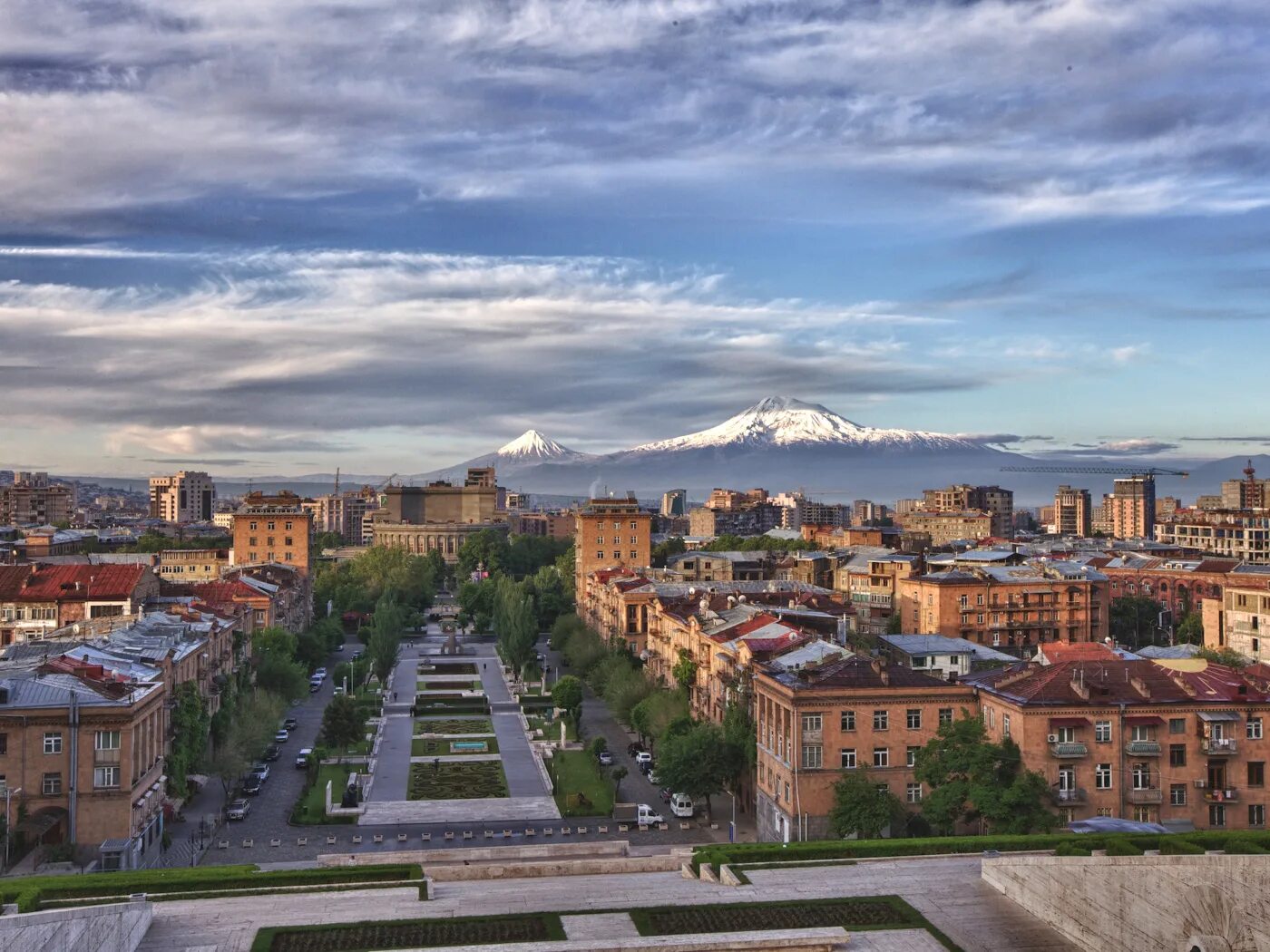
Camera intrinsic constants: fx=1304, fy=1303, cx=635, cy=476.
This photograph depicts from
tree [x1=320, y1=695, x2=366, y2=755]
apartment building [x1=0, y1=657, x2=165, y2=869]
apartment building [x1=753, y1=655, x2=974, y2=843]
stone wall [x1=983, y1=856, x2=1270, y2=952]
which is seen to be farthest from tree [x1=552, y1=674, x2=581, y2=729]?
stone wall [x1=983, y1=856, x2=1270, y2=952]

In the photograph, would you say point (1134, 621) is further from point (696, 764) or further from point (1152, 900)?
point (1152, 900)

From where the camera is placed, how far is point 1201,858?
3156 centimetres

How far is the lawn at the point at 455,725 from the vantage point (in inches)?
3036

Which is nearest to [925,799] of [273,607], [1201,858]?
[1201,858]

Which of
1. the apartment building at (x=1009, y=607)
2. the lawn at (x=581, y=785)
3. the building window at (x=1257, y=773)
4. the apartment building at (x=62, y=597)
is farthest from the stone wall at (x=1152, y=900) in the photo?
the apartment building at (x=62, y=597)

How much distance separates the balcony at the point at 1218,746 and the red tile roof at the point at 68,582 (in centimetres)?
5650

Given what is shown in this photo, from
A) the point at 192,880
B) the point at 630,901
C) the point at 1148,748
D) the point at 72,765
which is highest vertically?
the point at 1148,748

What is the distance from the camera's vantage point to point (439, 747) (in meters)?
71.6

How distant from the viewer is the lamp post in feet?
136

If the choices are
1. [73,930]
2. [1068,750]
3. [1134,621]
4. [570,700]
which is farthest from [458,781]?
[1134,621]

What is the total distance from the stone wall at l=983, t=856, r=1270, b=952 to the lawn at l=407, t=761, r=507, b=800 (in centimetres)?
3175

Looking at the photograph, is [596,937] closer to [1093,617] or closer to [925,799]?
[925,799]

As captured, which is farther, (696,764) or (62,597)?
(62,597)

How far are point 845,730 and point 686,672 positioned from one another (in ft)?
70.9
